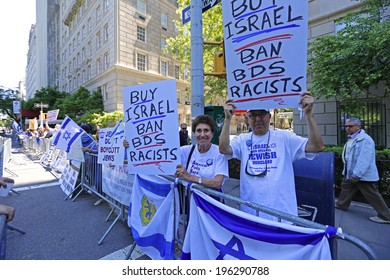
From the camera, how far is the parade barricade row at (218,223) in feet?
5.03

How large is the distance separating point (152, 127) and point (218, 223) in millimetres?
1333

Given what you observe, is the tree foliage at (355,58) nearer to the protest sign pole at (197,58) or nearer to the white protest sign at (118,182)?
the protest sign pole at (197,58)

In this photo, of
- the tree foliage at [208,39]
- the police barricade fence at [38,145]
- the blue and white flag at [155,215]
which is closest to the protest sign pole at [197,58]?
the blue and white flag at [155,215]

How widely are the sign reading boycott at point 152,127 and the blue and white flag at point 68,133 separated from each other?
3823 mm

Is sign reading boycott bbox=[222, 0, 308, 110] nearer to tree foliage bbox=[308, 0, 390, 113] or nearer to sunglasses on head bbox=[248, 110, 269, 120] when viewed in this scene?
sunglasses on head bbox=[248, 110, 269, 120]

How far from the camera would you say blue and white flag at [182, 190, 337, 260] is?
4.87 ft

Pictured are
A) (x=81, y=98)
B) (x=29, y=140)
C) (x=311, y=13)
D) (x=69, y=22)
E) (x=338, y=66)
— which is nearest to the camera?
(x=338, y=66)

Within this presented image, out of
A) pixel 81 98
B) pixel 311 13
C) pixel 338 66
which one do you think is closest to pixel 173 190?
pixel 338 66

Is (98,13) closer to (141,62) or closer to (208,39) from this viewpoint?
(141,62)

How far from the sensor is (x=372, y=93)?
8586mm

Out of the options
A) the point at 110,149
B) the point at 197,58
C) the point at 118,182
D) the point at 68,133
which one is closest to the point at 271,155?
the point at 197,58

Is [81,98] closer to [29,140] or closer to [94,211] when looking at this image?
[29,140]

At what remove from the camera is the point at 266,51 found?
2.14 metres

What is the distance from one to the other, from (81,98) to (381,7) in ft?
86.2
